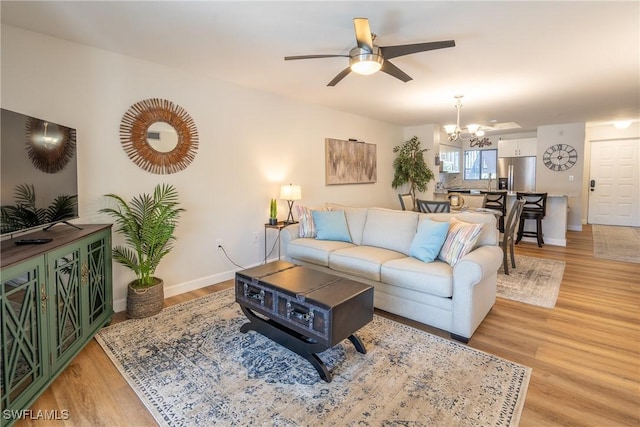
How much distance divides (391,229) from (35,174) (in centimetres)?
305

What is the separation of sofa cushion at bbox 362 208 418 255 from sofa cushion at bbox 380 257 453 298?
1.41 feet

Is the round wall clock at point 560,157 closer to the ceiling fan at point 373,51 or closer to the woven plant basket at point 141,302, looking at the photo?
the ceiling fan at point 373,51

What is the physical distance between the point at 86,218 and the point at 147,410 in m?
1.88

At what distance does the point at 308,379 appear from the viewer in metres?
2.02

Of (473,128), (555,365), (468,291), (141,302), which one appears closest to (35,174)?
(141,302)

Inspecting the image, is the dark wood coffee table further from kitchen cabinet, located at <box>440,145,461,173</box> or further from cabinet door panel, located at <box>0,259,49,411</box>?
kitchen cabinet, located at <box>440,145,461,173</box>

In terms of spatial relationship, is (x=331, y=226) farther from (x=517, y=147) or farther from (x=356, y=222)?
(x=517, y=147)

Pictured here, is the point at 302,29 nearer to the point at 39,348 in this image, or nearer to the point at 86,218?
the point at 86,218

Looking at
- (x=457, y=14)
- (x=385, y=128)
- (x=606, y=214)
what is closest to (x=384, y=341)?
(x=457, y=14)

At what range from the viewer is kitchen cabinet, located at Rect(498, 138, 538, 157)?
25.5 feet

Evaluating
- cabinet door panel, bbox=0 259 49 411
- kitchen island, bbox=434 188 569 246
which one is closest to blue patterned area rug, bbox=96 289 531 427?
cabinet door panel, bbox=0 259 49 411

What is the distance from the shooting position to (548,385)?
1.97 m

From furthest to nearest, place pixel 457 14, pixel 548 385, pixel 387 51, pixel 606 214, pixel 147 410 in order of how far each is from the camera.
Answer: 1. pixel 606 214
2. pixel 387 51
3. pixel 457 14
4. pixel 548 385
5. pixel 147 410

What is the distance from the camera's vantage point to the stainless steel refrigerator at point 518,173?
24.8 feet
